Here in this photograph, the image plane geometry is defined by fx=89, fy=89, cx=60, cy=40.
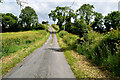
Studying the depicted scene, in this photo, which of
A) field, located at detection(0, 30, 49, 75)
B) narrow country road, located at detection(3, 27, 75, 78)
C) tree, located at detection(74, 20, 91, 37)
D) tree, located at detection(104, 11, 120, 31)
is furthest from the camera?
tree, located at detection(104, 11, 120, 31)

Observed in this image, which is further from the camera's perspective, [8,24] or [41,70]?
[8,24]

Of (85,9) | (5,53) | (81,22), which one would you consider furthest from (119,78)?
(85,9)

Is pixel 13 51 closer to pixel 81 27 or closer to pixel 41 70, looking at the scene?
pixel 41 70

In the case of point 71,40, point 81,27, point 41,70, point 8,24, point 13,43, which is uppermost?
point 8,24

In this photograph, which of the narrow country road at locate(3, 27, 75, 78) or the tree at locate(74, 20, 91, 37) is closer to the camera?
the narrow country road at locate(3, 27, 75, 78)

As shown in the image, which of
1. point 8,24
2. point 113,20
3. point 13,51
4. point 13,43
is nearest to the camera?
point 13,51

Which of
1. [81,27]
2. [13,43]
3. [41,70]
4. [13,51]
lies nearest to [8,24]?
[13,43]

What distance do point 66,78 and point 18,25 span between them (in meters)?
65.2

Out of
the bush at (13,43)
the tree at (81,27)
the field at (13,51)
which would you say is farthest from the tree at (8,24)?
the tree at (81,27)

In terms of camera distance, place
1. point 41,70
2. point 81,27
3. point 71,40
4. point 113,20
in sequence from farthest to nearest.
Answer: point 113,20, point 71,40, point 81,27, point 41,70

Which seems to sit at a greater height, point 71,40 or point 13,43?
point 71,40

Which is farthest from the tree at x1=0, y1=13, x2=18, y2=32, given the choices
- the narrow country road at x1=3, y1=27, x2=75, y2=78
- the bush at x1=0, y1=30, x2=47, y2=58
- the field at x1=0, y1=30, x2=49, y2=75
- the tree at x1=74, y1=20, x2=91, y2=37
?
the narrow country road at x1=3, y1=27, x2=75, y2=78

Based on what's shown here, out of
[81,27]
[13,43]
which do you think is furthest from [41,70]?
[13,43]

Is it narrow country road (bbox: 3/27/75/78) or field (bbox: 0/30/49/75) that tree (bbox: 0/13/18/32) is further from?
narrow country road (bbox: 3/27/75/78)
